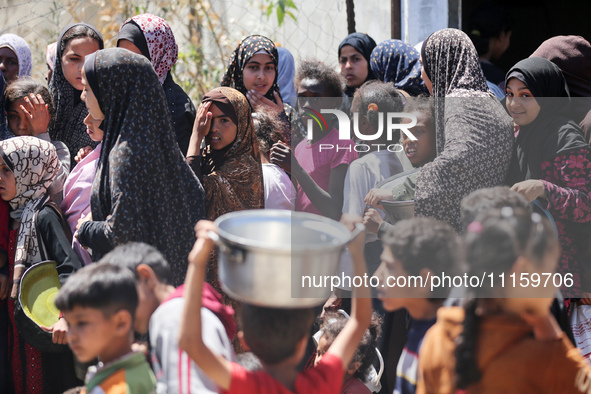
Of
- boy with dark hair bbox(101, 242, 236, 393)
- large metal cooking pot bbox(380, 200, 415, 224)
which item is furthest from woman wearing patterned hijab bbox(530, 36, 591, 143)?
boy with dark hair bbox(101, 242, 236, 393)

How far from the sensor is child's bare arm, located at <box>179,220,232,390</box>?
1.64 m

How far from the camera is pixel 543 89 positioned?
2600 millimetres

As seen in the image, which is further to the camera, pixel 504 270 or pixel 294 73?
pixel 294 73

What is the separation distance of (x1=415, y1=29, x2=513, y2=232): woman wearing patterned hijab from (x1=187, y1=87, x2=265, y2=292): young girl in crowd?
0.73 m

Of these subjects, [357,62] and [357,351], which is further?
[357,62]

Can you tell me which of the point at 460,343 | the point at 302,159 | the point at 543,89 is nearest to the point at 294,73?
the point at 302,159

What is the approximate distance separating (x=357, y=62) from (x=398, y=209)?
1.56m

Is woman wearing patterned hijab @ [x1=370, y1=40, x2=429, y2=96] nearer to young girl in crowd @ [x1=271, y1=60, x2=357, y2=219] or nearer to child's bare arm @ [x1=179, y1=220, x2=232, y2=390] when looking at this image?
young girl in crowd @ [x1=271, y1=60, x2=357, y2=219]

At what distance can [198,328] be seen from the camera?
1.65 m

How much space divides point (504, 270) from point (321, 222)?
50 centimetres

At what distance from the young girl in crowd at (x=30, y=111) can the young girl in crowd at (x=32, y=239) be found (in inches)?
12.5

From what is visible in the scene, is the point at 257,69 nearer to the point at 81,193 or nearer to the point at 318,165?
the point at 318,165

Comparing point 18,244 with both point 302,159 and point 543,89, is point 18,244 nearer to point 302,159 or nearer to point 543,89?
point 302,159

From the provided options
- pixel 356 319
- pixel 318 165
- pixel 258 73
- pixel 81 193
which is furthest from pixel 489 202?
pixel 258 73
